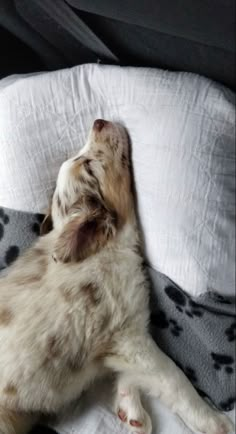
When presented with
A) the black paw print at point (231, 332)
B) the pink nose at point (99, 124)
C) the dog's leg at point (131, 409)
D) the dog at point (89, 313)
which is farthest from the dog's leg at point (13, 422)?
the pink nose at point (99, 124)

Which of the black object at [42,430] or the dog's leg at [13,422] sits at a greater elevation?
the dog's leg at [13,422]

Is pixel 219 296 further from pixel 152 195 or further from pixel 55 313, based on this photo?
pixel 55 313

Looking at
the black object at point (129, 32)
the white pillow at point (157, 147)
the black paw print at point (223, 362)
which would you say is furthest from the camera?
the black paw print at point (223, 362)

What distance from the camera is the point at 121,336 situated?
1.82 meters

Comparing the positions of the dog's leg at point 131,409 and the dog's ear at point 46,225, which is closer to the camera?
the dog's leg at point 131,409

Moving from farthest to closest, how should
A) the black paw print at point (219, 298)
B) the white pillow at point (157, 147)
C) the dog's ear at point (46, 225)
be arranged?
the dog's ear at point (46, 225) → the black paw print at point (219, 298) → the white pillow at point (157, 147)

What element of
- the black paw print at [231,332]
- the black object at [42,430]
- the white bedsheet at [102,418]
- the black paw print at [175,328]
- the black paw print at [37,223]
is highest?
the black paw print at [37,223]

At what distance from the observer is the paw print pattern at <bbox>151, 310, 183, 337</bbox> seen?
187 cm

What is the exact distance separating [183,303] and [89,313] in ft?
1.09

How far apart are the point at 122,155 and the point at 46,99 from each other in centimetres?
39

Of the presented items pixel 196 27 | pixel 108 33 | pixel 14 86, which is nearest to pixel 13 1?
pixel 14 86

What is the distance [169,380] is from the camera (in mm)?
1811

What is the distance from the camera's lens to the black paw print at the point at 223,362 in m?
1.78

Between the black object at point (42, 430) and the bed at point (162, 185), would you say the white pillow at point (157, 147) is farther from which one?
the black object at point (42, 430)
